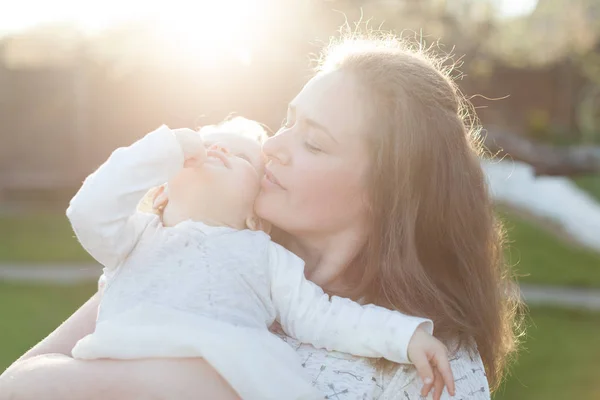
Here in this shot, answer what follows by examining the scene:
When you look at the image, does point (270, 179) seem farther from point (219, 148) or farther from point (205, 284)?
point (205, 284)

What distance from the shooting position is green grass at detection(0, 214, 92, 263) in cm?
1190

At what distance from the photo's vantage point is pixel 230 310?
6.42 feet

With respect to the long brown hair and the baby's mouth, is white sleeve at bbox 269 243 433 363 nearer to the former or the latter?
the long brown hair

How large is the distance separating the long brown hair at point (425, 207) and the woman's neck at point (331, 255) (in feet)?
0.12

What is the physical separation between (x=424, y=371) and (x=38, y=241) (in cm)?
1167

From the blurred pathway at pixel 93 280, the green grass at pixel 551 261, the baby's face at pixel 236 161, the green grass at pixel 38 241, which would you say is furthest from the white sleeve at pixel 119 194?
the green grass at pixel 38 241

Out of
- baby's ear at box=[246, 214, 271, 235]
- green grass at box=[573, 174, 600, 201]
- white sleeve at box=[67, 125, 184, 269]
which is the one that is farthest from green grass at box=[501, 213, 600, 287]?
white sleeve at box=[67, 125, 184, 269]

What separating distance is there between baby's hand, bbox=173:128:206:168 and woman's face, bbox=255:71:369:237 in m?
0.16

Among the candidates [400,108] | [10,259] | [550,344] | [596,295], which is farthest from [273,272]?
[10,259]

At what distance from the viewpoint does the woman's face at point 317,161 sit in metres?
2.13

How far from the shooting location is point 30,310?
31.2 feet

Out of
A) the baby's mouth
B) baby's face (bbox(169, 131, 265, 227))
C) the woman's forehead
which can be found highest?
the woman's forehead

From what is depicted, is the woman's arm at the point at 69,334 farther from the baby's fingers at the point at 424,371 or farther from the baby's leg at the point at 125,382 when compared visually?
the baby's fingers at the point at 424,371

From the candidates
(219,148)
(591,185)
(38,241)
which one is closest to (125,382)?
(219,148)
